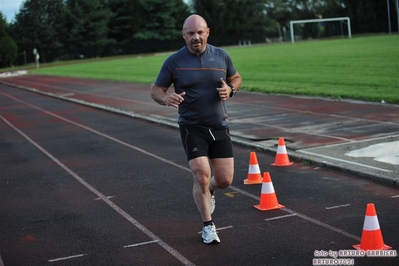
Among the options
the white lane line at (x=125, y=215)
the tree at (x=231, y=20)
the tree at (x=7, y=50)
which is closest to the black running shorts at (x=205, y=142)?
the white lane line at (x=125, y=215)

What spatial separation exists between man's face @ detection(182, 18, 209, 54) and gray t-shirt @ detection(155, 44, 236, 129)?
0.41 ft

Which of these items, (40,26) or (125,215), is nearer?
(125,215)

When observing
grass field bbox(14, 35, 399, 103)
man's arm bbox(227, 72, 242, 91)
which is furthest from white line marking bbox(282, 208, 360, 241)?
grass field bbox(14, 35, 399, 103)

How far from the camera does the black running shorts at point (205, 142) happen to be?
22.7ft

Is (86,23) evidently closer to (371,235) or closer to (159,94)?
(159,94)

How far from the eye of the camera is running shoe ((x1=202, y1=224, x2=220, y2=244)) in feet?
22.5

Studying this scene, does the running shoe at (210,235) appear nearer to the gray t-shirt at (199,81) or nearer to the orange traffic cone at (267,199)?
the gray t-shirt at (199,81)

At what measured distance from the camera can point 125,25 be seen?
100750 millimetres

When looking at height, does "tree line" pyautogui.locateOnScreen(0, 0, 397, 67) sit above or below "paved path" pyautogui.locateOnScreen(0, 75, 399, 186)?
above

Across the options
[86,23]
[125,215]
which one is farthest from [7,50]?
[125,215]

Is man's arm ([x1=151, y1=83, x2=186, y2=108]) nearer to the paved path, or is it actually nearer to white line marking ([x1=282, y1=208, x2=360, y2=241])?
white line marking ([x1=282, y1=208, x2=360, y2=241])

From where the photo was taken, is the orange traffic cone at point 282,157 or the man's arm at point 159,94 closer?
the man's arm at point 159,94

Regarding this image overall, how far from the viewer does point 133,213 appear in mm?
8516

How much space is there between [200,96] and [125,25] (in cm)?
9572
